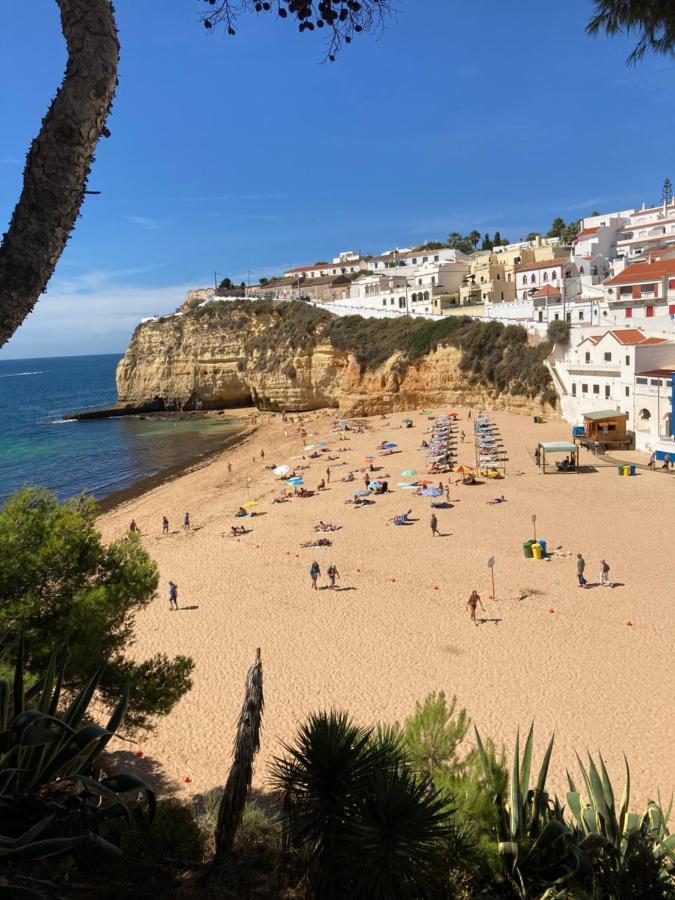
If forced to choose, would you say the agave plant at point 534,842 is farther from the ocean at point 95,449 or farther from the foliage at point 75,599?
the ocean at point 95,449

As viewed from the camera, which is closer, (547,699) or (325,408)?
(547,699)

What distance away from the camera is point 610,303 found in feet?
133

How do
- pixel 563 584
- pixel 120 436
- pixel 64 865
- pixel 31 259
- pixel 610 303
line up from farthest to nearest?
pixel 120 436 → pixel 610 303 → pixel 563 584 → pixel 64 865 → pixel 31 259

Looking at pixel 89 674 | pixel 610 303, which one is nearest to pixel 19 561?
pixel 89 674

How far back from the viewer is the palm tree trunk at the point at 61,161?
356 centimetres

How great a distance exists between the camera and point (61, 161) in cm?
362

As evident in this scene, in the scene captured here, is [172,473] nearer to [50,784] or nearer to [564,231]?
[50,784]

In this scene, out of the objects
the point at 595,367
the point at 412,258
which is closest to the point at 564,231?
the point at 412,258

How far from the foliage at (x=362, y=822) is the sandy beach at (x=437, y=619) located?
16.9 feet

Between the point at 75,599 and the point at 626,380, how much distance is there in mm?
30160

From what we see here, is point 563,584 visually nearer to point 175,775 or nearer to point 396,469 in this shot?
point 175,775

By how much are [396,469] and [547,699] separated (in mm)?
21149

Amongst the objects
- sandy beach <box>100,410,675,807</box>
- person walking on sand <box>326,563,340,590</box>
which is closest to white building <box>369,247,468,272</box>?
sandy beach <box>100,410,675,807</box>

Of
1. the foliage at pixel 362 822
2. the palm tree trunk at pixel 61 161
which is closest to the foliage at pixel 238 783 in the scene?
the foliage at pixel 362 822
